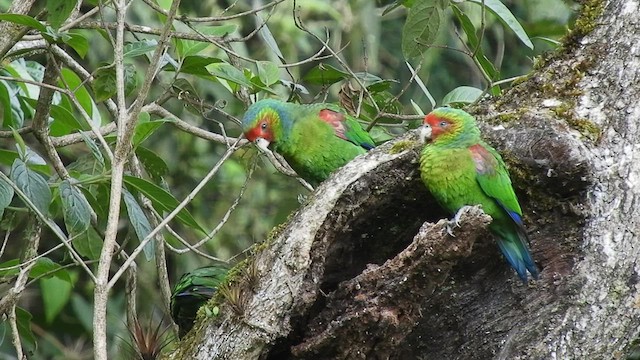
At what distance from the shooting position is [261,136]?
426 cm

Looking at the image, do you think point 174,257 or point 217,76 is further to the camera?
point 174,257

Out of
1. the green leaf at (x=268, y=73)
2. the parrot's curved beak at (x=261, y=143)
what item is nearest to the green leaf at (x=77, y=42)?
the green leaf at (x=268, y=73)

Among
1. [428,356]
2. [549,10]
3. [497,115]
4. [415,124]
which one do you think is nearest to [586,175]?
[497,115]

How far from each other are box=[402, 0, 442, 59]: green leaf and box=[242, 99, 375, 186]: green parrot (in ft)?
1.63

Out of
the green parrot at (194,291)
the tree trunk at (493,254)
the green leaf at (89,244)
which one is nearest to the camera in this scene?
the tree trunk at (493,254)

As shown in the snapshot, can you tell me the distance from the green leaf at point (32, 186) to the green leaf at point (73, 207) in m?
0.06

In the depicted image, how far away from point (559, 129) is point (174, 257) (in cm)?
448

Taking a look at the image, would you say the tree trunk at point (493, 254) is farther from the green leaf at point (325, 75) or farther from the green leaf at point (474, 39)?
the green leaf at point (325, 75)

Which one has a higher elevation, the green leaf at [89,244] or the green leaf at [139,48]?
the green leaf at [139,48]

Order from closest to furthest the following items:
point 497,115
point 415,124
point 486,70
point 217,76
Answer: point 497,115 → point 217,76 → point 486,70 → point 415,124

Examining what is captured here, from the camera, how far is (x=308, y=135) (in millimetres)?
4312

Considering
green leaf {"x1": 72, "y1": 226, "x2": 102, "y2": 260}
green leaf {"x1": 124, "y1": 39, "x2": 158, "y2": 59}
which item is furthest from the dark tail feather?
green leaf {"x1": 72, "y1": 226, "x2": 102, "y2": 260}

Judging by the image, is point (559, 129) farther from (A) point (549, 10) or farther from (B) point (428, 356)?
(A) point (549, 10)

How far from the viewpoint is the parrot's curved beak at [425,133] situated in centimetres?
354
